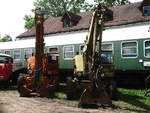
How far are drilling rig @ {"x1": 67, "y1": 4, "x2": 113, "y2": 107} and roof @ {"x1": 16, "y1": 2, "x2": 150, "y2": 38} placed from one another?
10094 mm

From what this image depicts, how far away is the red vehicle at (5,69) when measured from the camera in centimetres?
1595

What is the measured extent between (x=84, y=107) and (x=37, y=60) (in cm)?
407

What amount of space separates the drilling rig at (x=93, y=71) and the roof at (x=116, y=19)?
1009 cm

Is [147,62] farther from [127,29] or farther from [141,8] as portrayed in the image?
[141,8]

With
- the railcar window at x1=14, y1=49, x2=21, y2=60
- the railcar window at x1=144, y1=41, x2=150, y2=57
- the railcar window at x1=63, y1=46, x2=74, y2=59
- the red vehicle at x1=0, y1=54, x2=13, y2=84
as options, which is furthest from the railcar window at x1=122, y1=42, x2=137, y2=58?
the railcar window at x1=14, y1=49, x2=21, y2=60

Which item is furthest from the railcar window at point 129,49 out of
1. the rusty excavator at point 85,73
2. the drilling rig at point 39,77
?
the drilling rig at point 39,77

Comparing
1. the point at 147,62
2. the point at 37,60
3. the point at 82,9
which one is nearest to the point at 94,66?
the point at 37,60

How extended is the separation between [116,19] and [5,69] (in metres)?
11.8

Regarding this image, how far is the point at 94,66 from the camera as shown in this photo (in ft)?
36.0

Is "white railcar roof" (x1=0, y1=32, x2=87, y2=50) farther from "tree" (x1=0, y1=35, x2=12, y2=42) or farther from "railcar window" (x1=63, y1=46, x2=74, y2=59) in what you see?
"tree" (x1=0, y1=35, x2=12, y2=42)

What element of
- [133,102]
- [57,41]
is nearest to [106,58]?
[133,102]

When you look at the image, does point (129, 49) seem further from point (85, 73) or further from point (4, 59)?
point (4, 59)

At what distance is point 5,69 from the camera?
16.1 metres

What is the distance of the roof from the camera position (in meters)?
22.2
